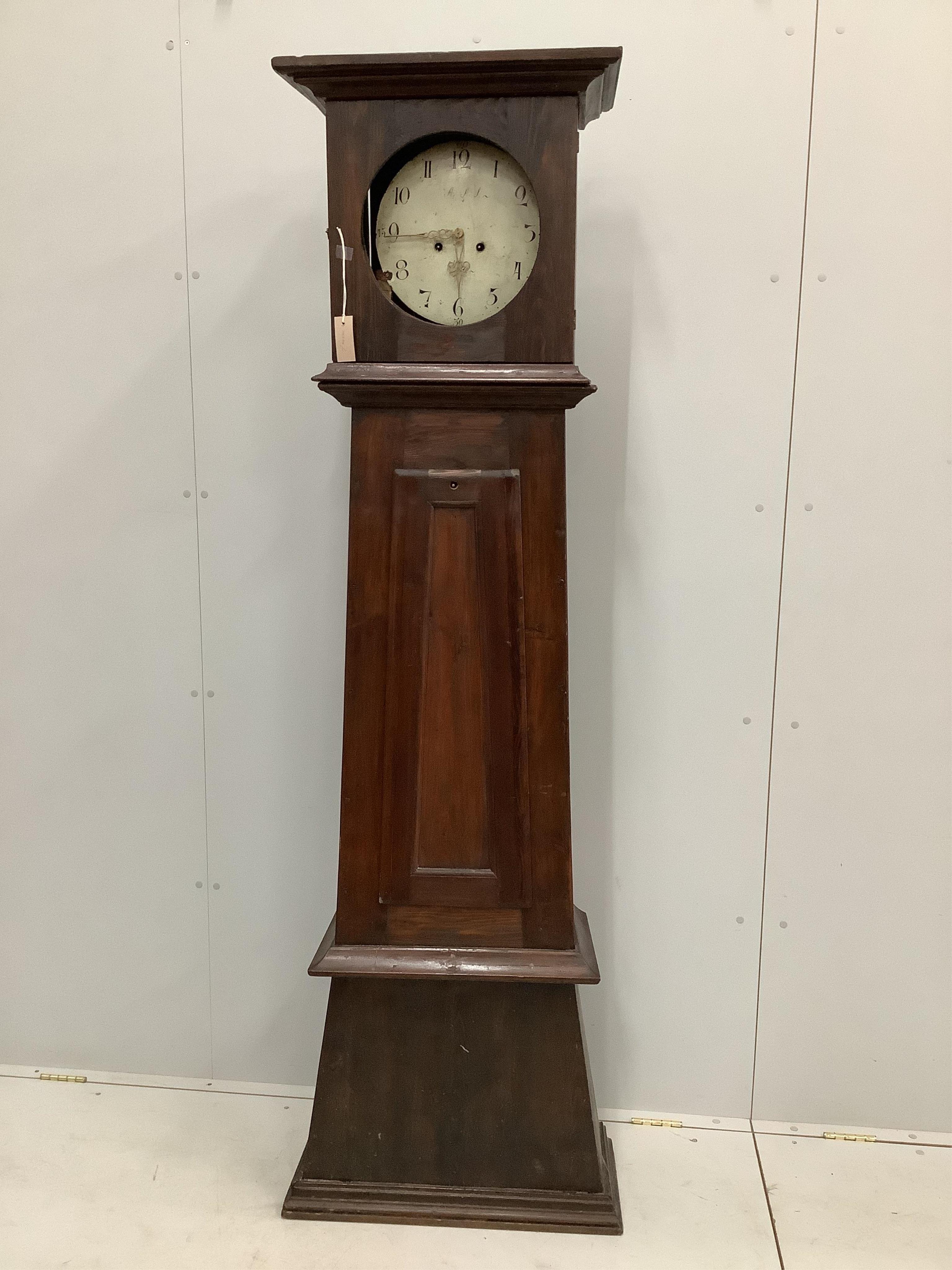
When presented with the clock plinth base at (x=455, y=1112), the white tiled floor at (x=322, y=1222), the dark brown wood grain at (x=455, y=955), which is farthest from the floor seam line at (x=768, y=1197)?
the dark brown wood grain at (x=455, y=955)

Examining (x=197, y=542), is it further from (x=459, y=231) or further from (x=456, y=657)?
(x=459, y=231)

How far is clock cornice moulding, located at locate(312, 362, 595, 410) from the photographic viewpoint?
4.72ft

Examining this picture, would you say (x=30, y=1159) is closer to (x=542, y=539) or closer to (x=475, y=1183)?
(x=475, y=1183)

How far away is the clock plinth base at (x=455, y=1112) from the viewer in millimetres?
1623

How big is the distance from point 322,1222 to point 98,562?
46.9 inches

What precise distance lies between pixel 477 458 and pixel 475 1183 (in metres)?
1.13

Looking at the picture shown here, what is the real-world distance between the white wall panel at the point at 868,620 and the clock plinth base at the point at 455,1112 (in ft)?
1.54

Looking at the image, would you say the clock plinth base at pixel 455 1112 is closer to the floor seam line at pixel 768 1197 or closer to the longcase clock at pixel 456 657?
the longcase clock at pixel 456 657

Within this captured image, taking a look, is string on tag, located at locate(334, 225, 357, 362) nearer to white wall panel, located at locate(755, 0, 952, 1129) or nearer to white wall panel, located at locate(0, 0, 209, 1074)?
white wall panel, located at locate(0, 0, 209, 1074)

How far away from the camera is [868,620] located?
1812 mm

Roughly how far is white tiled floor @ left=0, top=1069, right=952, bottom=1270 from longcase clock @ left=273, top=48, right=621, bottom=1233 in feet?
0.21

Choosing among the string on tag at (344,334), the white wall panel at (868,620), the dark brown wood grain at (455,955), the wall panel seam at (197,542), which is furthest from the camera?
the wall panel seam at (197,542)

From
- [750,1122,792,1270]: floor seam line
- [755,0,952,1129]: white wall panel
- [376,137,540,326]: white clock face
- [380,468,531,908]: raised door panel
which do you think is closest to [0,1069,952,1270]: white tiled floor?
[750,1122,792,1270]: floor seam line

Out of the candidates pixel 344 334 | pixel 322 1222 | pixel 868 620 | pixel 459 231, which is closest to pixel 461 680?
pixel 344 334
